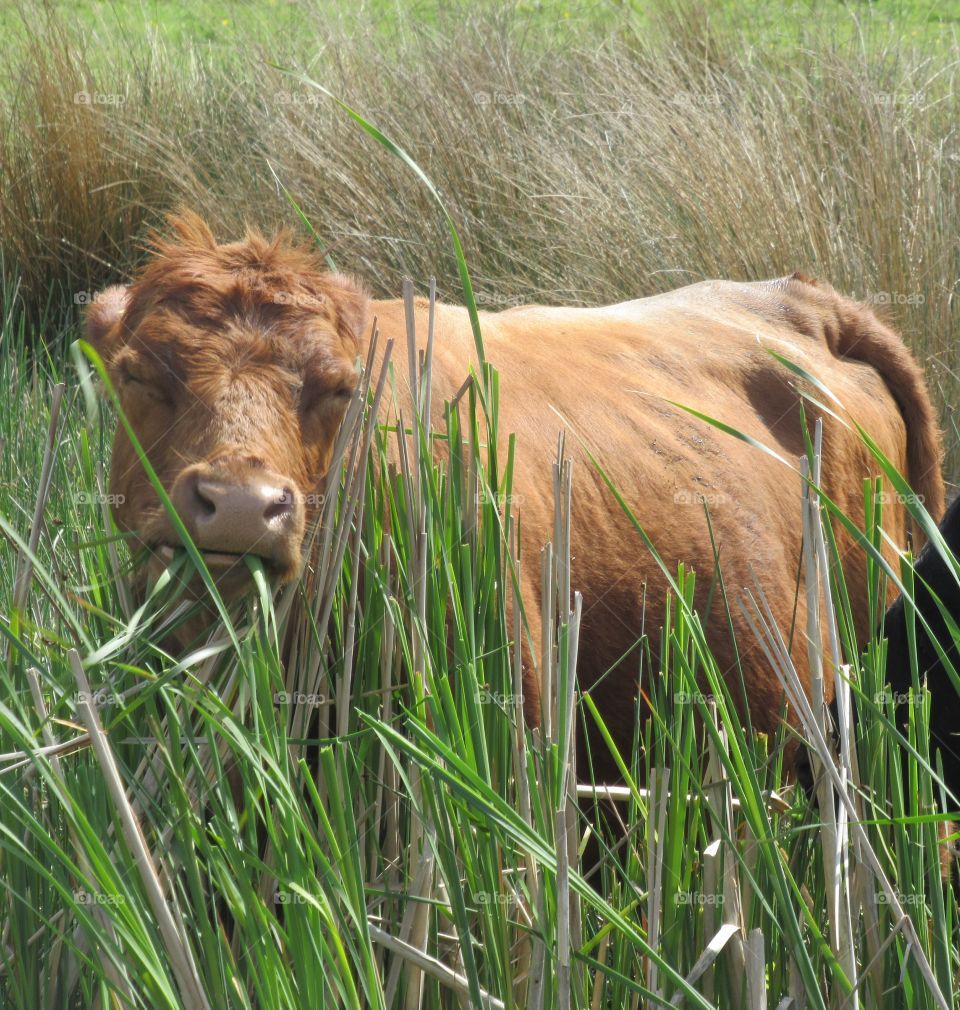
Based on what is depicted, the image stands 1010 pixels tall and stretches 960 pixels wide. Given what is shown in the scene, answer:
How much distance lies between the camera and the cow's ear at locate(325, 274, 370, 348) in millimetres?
2387

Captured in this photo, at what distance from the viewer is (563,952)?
1.62m

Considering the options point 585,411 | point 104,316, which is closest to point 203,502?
point 104,316

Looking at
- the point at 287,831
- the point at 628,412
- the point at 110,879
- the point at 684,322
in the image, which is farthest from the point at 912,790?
the point at 684,322

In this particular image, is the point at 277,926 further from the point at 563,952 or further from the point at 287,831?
the point at 563,952
